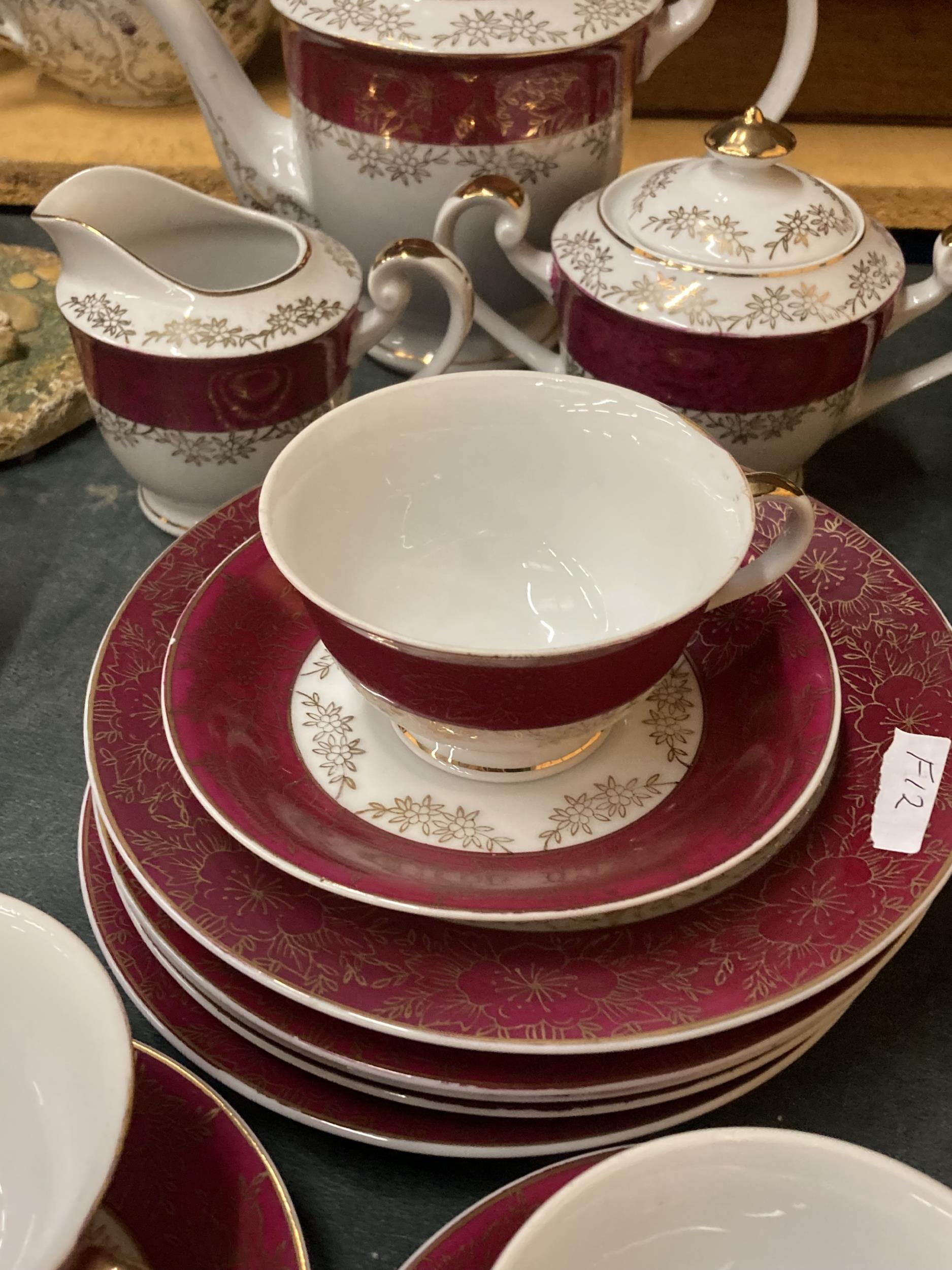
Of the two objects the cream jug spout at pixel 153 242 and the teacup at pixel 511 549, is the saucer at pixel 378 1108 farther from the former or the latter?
the cream jug spout at pixel 153 242

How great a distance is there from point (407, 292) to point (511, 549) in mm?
190

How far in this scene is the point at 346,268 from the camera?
66 cm

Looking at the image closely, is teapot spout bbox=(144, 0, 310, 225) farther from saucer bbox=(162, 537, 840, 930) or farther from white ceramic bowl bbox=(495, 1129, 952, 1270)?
white ceramic bowl bbox=(495, 1129, 952, 1270)

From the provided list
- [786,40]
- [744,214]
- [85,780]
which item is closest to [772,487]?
[744,214]

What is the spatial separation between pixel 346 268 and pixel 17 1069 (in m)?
0.48

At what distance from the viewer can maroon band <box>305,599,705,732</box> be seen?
0.37 meters

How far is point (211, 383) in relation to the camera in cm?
61

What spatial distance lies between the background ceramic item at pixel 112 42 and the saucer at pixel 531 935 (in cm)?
71

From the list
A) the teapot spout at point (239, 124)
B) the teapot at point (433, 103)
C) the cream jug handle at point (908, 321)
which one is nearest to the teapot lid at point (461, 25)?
the teapot at point (433, 103)

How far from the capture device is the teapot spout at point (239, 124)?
0.72 m

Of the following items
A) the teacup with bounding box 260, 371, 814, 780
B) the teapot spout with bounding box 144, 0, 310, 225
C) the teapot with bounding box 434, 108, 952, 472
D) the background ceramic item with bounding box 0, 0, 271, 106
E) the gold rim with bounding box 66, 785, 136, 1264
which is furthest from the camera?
the background ceramic item with bounding box 0, 0, 271, 106

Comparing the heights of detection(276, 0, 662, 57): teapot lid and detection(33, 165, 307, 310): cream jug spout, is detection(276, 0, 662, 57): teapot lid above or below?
above

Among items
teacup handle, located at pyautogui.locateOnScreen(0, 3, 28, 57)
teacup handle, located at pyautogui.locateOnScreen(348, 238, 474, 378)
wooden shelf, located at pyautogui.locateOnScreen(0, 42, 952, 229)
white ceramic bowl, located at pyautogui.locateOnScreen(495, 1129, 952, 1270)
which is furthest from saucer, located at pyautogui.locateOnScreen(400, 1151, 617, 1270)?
teacup handle, located at pyautogui.locateOnScreen(0, 3, 28, 57)

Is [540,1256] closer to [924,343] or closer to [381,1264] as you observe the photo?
[381,1264]
